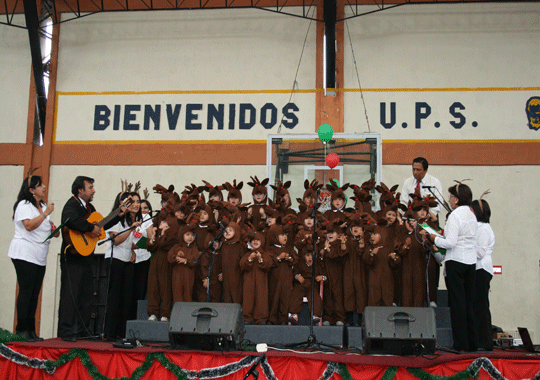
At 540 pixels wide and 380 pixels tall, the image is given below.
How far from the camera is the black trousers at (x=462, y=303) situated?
452cm

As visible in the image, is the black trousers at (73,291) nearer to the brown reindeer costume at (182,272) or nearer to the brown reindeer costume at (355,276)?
the brown reindeer costume at (182,272)

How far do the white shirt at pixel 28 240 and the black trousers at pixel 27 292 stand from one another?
0.06m

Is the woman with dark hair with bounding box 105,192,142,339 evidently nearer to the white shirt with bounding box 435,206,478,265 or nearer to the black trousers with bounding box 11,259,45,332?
the black trousers with bounding box 11,259,45,332

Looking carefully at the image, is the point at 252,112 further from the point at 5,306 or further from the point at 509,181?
the point at 5,306

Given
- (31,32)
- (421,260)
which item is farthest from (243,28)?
(421,260)

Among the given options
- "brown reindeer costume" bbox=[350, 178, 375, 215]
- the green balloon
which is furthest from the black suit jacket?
the green balloon

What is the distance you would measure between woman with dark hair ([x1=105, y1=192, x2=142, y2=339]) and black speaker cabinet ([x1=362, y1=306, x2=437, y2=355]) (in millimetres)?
2343

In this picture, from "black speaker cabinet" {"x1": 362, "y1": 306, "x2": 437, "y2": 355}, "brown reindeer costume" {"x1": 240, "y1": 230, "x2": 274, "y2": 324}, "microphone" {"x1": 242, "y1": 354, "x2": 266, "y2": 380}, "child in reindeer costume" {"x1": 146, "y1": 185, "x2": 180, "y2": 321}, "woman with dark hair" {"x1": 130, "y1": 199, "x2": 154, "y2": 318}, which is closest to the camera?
"microphone" {"x1": 242, "y1": 354, "x2": 266, "y2": 380}

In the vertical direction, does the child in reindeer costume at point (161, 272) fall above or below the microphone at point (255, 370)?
above

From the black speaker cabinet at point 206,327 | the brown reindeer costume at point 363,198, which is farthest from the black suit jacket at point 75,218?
the brown reindeer costume at point 363,198

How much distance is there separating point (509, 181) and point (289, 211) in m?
4.43

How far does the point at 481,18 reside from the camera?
9.01 m

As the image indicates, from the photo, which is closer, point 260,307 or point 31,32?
point 260,307

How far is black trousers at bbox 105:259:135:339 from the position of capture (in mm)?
5180
